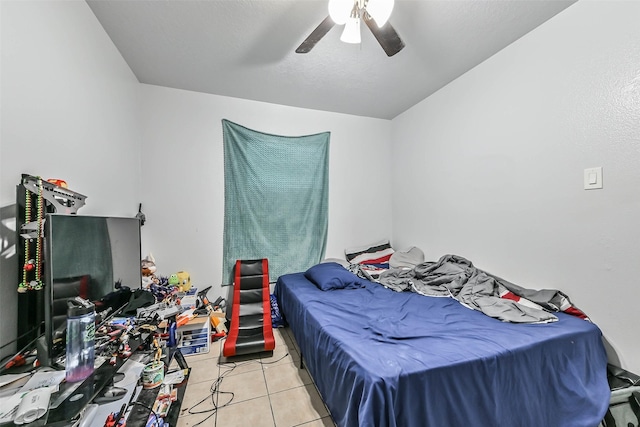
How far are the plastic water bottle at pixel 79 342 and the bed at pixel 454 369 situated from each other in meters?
1.07

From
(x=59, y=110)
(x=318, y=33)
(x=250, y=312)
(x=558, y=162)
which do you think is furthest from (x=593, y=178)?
(x=59, y=110)

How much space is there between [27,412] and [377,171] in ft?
11.7

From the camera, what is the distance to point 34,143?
1163 mm

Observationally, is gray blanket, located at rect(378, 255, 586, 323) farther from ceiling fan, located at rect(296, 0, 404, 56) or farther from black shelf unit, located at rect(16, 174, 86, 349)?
black shelf unit, located at rect(16, 174, 86, 349)

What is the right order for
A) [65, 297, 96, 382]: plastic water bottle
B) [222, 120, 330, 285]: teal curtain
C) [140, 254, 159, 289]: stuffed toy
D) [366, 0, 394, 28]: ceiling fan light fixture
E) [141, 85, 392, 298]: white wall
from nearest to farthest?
[65, 297, 96, 382]: plastic water bottle → [366, 0, 394, 28]: ceiling fan light fixture → [140, 254, 159, 289]: stuffed toy → [141, 85, 392, 298]: white wall → [222, 120, 330, 285]: teal curtain

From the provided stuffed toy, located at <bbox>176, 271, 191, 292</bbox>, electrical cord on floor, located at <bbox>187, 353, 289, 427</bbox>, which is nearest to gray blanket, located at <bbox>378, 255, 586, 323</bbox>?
electrical cord on floor, located at <bbox>187, 353, 289, 427</bbox>

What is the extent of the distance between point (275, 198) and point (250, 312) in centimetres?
133

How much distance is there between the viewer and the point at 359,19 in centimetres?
152

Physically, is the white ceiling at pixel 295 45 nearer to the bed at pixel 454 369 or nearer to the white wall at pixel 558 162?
the white wall at pixel 558 162

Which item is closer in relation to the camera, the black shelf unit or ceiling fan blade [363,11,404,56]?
the black shelf unit

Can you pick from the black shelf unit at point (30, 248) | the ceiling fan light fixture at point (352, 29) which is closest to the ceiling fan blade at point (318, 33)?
the ceiling fan light fixture at point (352, 29)

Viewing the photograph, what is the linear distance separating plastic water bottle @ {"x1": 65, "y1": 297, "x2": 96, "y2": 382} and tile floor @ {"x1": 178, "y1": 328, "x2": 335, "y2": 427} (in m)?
0.82

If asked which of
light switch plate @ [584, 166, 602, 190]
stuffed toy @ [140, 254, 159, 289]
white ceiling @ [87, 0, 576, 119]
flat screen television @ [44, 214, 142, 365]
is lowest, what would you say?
stuffed toy @ [140, 254, 159, 289]

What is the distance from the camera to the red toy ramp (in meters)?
2.01
